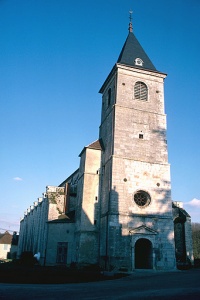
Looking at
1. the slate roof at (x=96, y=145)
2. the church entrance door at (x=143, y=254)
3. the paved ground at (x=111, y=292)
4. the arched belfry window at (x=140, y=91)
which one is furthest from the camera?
the arched belfry window at (x=140, y=91)

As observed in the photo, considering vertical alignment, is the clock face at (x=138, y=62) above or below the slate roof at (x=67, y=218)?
above

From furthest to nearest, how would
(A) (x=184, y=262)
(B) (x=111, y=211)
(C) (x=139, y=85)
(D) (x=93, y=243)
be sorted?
(C) (x=139, y=85)
(A) (x=184, y=262)
(D) (x=93, y=243)
(B) (x=111, y=211)

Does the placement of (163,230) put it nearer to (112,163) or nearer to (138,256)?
(138,256)

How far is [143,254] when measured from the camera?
22.1 metres

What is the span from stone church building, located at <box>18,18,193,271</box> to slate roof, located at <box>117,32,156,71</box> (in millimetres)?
119

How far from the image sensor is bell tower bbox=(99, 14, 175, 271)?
806 inches

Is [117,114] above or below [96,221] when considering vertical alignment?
above

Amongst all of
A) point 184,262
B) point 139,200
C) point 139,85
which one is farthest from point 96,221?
point 139,85

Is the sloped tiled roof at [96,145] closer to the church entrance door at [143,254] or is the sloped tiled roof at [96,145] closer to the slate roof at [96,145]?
the slate roof at [96,145]

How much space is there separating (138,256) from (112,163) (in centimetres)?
804

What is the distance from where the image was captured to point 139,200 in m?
22.3

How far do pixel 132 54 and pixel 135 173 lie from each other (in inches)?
521

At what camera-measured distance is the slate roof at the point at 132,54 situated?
27297 millimetres

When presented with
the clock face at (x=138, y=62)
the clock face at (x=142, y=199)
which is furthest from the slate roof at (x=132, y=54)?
the clock face at (x=142, y=199)
